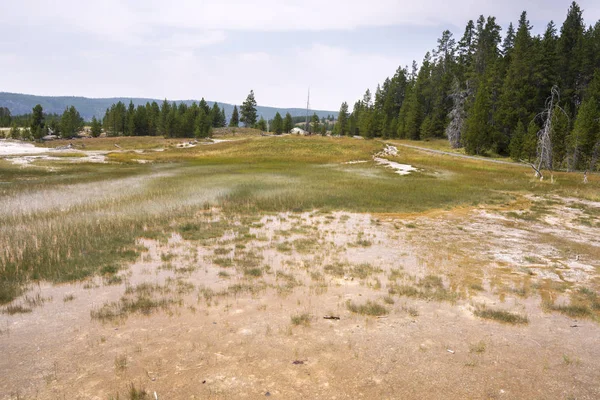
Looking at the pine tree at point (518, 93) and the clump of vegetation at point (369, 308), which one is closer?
the clump of vegetation at point (369, 308)

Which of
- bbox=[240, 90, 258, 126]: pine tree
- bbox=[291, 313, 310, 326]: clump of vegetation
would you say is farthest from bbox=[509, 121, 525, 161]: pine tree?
bbox=[240, 90, 258, 126]: pine tree

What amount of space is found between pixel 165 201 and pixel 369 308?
1759 centimetres

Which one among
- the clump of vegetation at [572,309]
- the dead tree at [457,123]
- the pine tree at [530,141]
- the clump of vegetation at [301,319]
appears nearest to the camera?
the clump of vegetation at [301,319]

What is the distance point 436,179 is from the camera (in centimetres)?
3603

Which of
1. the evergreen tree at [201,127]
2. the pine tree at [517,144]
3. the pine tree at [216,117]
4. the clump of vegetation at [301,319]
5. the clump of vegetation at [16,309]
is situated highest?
the pine tree at [216,117]

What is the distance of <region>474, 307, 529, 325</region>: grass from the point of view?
841 cm

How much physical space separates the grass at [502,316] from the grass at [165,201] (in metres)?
6.46

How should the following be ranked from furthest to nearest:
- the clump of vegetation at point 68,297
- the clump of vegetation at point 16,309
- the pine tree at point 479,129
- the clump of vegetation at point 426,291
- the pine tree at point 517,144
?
the pine tree at point 479,129
the pine tree at point 517,144
the clump of vegetation at point 426,291
the clump of vegetation at point 68,297
the clump of vegetation at point 16,309

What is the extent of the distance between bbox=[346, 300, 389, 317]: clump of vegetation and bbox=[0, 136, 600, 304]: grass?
15.5 feet

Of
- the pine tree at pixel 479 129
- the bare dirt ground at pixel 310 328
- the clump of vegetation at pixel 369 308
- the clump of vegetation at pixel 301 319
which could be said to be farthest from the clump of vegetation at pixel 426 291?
the pine tree at pixel 479 129

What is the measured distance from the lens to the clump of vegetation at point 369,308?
8.67 meters

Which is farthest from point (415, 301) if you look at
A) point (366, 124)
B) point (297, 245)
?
point (366, 124)

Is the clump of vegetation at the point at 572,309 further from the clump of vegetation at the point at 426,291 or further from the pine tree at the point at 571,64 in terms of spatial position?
the pine tree at the point at 571,64

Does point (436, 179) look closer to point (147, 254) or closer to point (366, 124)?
point (147, 254)
